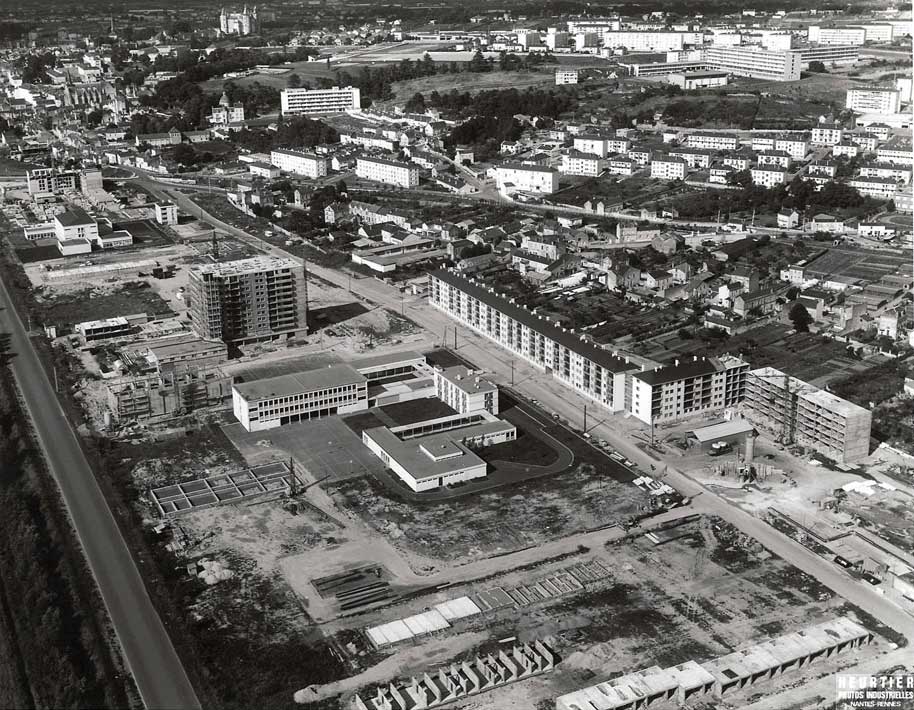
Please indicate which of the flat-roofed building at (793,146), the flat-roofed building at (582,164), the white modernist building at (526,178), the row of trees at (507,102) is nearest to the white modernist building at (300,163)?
the white modernist building at (526,178)

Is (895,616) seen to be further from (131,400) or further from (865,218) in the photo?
(865,218)

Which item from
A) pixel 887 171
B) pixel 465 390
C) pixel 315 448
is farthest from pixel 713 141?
pixel 315 448

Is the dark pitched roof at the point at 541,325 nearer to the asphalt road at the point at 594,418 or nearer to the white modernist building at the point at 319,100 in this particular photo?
the asphalt road at the point at 594,418

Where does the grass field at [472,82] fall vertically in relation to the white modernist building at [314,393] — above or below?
above

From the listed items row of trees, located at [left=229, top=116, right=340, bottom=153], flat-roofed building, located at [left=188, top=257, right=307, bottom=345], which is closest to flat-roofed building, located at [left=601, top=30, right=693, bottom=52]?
row of trees, located at [left=229, top=116, right=340, bottom=153]

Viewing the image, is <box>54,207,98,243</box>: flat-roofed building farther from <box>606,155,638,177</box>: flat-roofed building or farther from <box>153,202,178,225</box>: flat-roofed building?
<box>606,155,638,177</box>: flat-roofed building
